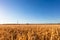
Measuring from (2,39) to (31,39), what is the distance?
4.37 feet

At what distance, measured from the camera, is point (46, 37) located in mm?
6281

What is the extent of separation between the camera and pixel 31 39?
18.4 feet

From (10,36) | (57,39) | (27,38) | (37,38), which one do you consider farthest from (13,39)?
(57,39)

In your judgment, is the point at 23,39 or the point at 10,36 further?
the point at 10,36

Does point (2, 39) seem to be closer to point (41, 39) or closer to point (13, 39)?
point (13, 39)

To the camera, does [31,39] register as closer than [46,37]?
Yes

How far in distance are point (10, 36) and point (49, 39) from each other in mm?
1883

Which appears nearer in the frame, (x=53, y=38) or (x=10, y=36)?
(x=53, y=38)

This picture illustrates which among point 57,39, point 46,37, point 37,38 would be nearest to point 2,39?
point 37,38

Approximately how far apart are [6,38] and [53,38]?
218 centimetres

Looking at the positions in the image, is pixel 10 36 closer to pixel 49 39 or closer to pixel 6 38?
pixel 6 38

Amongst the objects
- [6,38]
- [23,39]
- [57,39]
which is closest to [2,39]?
[6,38]

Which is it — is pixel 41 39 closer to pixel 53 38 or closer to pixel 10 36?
pixel 53 38

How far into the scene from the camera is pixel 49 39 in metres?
6.11
